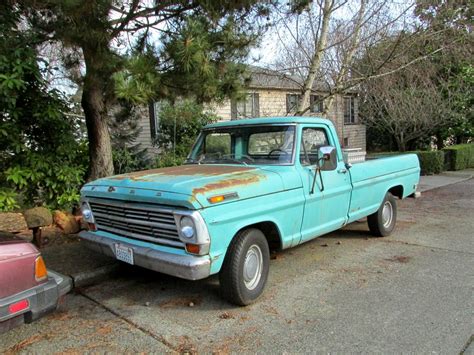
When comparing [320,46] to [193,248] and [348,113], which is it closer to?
[193,248]

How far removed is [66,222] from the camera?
248 inches

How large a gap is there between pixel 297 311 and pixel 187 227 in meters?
1.38

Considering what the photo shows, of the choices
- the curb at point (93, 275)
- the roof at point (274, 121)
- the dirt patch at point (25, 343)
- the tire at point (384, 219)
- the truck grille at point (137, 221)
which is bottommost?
the dirt patch at point (25, 343)

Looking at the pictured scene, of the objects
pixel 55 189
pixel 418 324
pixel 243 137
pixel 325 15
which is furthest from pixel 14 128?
pixel 325 15

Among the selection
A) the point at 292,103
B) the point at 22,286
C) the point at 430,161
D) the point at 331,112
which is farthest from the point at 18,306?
the point at 331,112

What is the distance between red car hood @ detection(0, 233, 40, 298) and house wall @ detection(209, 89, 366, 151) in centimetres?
777

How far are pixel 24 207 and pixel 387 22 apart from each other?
27.8ft

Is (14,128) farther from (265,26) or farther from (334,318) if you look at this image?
(334,318)

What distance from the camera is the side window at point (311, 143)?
4.83 m

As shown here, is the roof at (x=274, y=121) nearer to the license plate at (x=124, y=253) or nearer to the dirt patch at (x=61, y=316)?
the license plate at (x=124, y=253)

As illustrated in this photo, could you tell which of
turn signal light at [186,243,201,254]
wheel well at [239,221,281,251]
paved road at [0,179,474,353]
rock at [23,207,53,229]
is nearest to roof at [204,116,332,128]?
wheel well at [239,221,281,251]

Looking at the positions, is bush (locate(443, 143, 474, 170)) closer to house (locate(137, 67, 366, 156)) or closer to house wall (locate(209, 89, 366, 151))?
house (locate(137, 67, 366, 156))

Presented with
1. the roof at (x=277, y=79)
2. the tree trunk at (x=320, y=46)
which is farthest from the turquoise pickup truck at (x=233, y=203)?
the tree trunk at (x=320, y=46)

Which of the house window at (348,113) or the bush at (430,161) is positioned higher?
the house window at (348,113)
